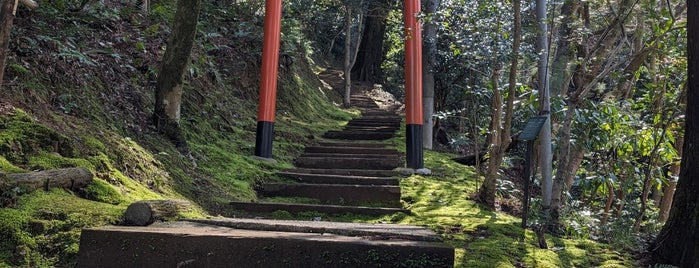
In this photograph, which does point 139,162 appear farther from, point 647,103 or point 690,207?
point 647,103

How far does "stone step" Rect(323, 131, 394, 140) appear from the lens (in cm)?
1317

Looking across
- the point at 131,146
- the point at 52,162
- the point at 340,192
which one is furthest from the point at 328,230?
the point at 340,192

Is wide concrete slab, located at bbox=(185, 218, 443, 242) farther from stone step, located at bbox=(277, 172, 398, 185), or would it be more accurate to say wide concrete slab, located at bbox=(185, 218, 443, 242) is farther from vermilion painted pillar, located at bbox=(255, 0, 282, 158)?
vermilion painted pillar, located at bbox=(255, 0, 282, 158)

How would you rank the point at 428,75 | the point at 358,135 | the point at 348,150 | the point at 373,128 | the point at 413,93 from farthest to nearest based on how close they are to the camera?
1. the point at 373,128
2. the point at 358,135
3. the point at 428,75
4. the point at 348,150
5. the point at 413,93

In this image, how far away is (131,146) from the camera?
624 cm

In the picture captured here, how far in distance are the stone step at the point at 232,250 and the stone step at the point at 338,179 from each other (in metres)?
4.56

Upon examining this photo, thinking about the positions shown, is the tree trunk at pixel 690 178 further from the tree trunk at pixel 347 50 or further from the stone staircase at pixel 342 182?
the tree trunk at pixel 347 50

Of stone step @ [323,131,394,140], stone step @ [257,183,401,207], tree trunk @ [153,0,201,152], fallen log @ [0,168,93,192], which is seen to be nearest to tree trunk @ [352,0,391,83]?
stone step @ [323,131,394,140]

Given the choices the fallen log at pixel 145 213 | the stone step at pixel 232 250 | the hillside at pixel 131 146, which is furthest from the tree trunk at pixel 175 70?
the stone step at pixel 232 250

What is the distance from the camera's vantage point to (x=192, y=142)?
841cm

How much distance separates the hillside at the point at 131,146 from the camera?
13.8 ft

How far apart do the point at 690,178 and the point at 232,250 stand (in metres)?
3.18

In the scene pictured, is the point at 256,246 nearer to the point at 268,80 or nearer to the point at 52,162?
the point at 52,162

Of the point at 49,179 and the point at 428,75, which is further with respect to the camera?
the point at 428,75
